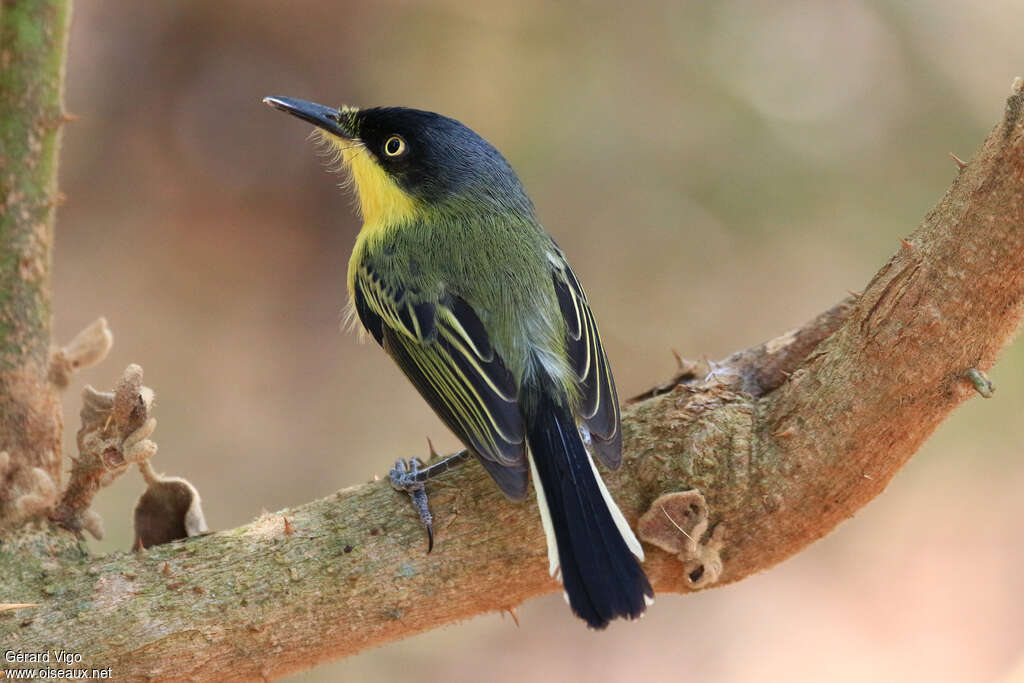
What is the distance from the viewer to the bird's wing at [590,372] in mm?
3188

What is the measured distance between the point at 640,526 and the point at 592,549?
0.28 meters

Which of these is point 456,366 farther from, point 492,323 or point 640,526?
point 640,526

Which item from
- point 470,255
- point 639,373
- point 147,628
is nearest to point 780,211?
point 639,373

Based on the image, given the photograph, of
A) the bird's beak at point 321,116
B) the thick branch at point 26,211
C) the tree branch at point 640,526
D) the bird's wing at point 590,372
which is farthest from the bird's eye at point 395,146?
the tree branch at point 640,526

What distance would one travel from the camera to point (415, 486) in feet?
10.1

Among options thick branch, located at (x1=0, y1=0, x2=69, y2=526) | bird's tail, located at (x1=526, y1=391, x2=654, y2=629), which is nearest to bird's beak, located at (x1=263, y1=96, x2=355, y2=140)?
thick branch, located at (x1=0, y1=0, x2=69, y2=526)

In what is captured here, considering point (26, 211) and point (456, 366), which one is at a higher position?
point (26, 211)

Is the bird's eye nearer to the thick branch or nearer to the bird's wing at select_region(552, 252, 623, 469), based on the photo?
the bird's wing at select_region(552, 252, 623, 469)

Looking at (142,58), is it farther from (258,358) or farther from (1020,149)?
(1020,149)

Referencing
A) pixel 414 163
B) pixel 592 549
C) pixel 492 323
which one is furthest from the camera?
pixel 414 163

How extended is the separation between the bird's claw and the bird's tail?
34 cm

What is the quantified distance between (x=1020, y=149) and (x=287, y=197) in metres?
6.63

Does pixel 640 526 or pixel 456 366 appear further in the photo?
pixel 456 366

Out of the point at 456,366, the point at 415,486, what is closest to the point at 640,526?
the point at 415,486
